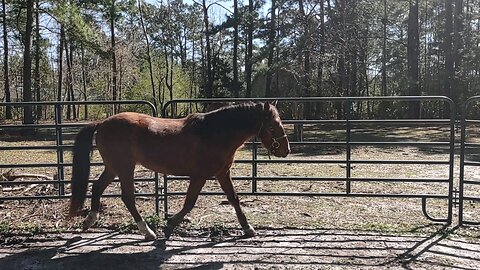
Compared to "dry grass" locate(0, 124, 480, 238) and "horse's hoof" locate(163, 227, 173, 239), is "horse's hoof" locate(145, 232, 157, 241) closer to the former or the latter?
"horse's hoof" locate(163, 227, 173, 239)

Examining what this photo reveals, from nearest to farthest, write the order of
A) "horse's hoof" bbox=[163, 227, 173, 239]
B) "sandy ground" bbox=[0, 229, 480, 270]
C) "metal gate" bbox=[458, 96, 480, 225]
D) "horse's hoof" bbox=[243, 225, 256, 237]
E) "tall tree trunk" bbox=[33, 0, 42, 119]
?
"sandy ground" bbox=[0, 229, 480, 270] → "horse's hoof" bbox=[163, 227, 173, 239] → "horse's hoof" bbox=[243, 225, 256, 237] → "metal gate" bbox=[458, 96, 480, 225] → "tall tree trunk" bbox=[33, 0, 42, 119]

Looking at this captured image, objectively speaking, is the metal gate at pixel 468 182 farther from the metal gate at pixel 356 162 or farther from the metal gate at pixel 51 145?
the metal gate at pixel 51 145

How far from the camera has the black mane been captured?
4375mm

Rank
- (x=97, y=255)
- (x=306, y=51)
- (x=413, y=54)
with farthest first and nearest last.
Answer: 1. (x=413, y=54)
2. (x=306, y=51)
3. (x=97, y=255)

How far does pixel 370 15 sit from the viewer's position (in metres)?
25.5

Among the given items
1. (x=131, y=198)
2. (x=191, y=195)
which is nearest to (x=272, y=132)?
(x=191, y=195)

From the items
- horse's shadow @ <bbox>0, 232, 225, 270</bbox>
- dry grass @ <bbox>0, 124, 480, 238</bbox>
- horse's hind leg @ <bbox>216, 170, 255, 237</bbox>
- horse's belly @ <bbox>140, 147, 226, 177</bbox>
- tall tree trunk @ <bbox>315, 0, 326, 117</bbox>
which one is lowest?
horse's shadow @ <bbox>0, 232, 225, 270</bbox>

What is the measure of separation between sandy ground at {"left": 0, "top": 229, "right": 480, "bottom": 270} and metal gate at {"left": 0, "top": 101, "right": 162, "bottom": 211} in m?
0.82

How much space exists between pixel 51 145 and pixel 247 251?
522 centimetres

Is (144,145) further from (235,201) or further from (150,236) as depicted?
(235,201)

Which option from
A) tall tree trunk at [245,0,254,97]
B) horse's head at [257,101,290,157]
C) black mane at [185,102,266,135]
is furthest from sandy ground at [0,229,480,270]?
tall tree trunk at [245,0,254,97]

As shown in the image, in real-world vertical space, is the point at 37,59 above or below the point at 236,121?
above

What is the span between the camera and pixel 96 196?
4.63 m

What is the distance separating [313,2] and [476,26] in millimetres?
16486
